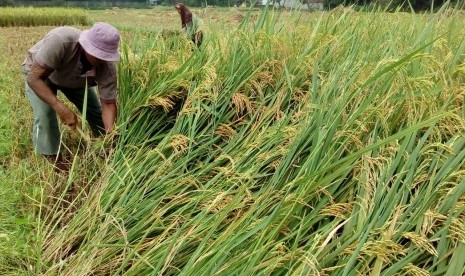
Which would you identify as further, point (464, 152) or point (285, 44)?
point (285, 44)

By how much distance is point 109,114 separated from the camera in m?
2.87

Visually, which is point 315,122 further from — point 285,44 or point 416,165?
point 285,44

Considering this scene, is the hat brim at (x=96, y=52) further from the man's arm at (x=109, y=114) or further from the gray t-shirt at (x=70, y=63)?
the man's arm at (x=109, y=114)

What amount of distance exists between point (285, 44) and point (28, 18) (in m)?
17.1

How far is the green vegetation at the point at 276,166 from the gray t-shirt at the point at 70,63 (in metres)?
0.12

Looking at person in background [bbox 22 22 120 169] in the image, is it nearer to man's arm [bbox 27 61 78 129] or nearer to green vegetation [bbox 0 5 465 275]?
man's arm [bbox 27 61 78 129]

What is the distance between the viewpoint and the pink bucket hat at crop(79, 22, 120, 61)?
264 centimetres

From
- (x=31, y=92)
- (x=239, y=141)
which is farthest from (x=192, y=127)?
(x=31, y=92)

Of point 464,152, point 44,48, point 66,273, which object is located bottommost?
point 66,273

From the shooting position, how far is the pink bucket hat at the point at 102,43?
2.64 meters

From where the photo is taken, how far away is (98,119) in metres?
3.39

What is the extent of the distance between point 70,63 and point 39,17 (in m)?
16.5

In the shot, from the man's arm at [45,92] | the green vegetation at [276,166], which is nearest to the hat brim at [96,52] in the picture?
the green vegetation at [276,166]

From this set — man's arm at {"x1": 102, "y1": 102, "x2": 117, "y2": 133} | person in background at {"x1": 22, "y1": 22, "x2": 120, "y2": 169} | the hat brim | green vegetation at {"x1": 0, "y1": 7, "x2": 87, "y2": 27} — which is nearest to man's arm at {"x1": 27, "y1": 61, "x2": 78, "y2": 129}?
person in background at {"x1": 22, "y1": 22, "x2": 120, "y2": 169}
